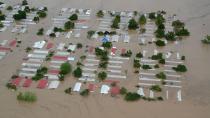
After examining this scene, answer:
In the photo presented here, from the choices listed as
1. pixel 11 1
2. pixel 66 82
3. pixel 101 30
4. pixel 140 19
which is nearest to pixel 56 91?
pixel 66 82

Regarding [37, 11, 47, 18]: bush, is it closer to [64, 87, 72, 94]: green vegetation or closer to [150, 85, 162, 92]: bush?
[64, 87, 72, 94]: green vegetation

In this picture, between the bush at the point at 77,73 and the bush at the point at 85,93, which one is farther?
the bush at the point at 77,73

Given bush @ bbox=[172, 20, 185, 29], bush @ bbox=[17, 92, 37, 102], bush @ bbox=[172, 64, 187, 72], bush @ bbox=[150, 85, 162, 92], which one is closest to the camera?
bush @ bbox=[17, 92, 37, 102]

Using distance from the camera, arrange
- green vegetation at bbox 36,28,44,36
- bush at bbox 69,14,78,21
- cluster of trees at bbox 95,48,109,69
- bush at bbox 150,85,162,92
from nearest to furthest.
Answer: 1. bush at bbox 150,85,162,92
2. cluster of trees at bbox 95,48,109,69
3. green vegetation at bbox 36,28,44,36
4. bush at bbox 69,14,78,21

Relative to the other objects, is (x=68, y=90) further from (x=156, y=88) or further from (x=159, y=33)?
(x=159, y=33)

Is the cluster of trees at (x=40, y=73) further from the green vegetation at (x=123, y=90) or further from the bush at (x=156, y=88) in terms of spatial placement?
the bush at (x=156, y=88)

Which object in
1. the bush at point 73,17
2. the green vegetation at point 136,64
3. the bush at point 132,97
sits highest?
the bush at point 73,17

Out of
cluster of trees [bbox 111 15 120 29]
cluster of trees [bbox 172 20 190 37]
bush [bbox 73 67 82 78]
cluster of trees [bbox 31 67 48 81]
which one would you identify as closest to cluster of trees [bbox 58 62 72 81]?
bush [bbox 73 67 82 78]

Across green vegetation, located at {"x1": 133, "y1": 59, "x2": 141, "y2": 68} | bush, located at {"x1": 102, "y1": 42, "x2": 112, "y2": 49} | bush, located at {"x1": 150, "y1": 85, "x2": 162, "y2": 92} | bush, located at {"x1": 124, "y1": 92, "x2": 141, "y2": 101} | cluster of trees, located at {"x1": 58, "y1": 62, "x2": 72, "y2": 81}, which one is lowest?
bush, located at {"x1": 124, "y1": 92, "x2": 141, "y2": 101}

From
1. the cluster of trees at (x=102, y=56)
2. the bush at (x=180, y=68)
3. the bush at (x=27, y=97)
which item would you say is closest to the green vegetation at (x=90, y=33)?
the cluster of trees at (x=102, y=56)
